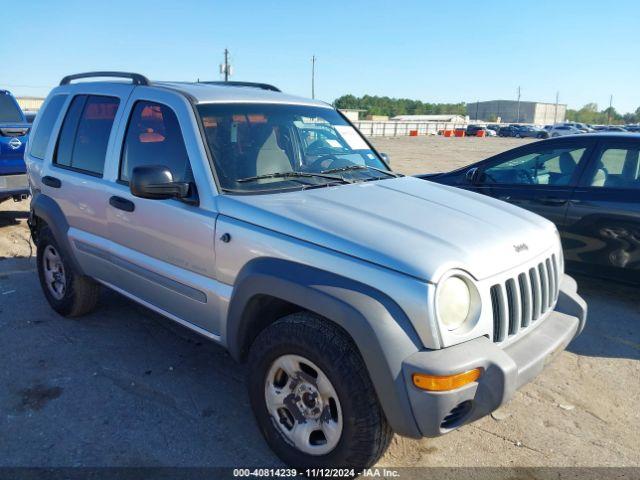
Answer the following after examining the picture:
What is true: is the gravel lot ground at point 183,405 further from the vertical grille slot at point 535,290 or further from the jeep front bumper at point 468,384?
the vertical grille slot at point 535,290

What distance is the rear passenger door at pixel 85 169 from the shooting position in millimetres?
3926

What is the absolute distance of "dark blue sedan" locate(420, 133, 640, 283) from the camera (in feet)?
16.2

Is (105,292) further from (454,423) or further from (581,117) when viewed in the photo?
(581,117)

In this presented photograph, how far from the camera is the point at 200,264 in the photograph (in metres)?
3.15

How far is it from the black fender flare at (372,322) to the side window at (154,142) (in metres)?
1.16

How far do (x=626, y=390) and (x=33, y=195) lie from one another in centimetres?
499

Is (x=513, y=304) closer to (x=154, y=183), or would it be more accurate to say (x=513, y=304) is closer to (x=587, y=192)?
(x=154, y=183)

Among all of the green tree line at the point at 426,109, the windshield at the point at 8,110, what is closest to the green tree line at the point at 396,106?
the green tree line at the point at 426,109

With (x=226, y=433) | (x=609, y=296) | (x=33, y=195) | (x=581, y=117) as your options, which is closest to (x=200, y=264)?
(x=226, y=433)

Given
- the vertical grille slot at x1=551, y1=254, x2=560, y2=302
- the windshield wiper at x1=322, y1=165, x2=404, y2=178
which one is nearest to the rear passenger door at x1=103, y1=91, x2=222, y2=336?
the windshield wiper at x1=322, y1=165, x2=404, y2=178

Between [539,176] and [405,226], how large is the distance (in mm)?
3554

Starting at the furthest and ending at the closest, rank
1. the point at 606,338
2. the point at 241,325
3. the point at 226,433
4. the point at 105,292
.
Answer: the point at 105,292, the point at 606,338, the point at 226,433, the point at 241,325

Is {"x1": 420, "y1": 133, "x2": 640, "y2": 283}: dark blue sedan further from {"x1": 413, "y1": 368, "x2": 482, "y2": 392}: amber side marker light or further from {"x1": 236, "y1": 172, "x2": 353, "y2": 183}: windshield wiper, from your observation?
{"x1": 413, "y1": 368, "x2": 482, "y2": 392}: amber side marker light

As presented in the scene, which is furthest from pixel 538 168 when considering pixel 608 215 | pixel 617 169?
pixel 608 215
